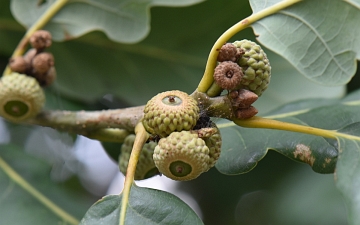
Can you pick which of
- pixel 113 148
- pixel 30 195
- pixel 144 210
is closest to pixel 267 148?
pixel 144 210

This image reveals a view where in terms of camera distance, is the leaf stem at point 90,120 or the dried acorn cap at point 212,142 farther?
the leaf stem at point 90,120

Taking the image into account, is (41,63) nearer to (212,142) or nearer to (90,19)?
(90,19)

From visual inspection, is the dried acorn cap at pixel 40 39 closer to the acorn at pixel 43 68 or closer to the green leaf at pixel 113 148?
the acorn at pixel 43 68

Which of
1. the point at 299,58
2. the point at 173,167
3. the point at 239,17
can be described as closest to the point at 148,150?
the point at 173,167

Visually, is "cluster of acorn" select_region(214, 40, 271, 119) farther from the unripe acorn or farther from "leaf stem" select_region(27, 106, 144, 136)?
the unripe acorn

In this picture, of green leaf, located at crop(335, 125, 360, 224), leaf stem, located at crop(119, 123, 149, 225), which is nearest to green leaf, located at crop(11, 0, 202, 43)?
leaf stem, located at crop(119, 123, 149, 225)

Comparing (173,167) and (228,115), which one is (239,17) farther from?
(173,167)

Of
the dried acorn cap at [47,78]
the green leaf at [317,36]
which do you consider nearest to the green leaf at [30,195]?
the dried acorn cap at [47,78]
